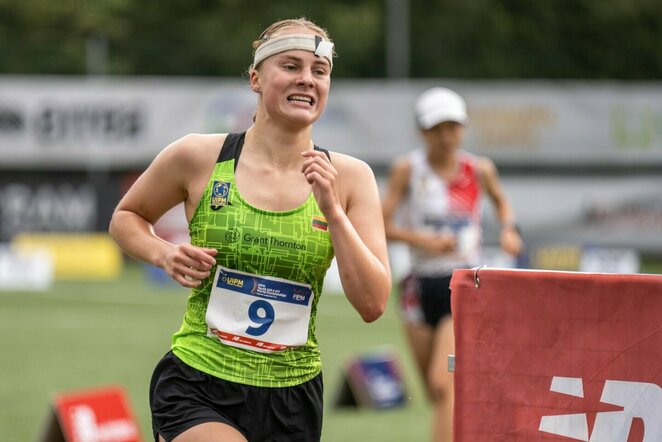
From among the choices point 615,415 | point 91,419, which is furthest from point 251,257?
point 91,419

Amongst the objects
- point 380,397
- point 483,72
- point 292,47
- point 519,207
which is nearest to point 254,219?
point 292,47

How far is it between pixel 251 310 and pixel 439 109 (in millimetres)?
3553

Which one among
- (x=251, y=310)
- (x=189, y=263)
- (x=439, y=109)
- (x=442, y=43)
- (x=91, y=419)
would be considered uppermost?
(x=442, y=43)

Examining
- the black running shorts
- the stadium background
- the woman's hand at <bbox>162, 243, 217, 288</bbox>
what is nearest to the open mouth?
the woman's hand at <bbox>162, 243, 217, 288</bbox>

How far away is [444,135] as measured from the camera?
25.8 ft

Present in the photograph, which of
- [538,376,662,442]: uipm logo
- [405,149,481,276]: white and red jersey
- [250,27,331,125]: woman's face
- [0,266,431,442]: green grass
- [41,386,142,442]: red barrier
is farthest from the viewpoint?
[0,266,431,442]: green grass

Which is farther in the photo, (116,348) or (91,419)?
(116,348)

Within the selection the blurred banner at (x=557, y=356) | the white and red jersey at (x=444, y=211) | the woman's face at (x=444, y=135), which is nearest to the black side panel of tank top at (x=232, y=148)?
the blurred banner at (x=557, y=356)

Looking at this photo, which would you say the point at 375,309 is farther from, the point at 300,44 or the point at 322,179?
the point at 300,44

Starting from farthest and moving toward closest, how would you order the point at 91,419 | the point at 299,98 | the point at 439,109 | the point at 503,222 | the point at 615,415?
the point at 503,222
the point at 439,109
the point at 91,419
the point at 299,98
the point at 615,415

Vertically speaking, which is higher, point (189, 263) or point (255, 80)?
point (255, 80)

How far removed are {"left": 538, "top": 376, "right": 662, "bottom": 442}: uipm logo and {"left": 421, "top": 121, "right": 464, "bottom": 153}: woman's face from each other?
3916 millimetres

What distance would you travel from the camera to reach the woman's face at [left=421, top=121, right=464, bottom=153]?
7852 mm

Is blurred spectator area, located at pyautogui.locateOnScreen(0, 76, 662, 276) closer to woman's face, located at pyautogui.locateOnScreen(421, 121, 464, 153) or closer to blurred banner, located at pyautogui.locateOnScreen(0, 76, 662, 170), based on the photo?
blurred banner, located at pyautogui.locateOnScreen(0, 76, 662, 170)
